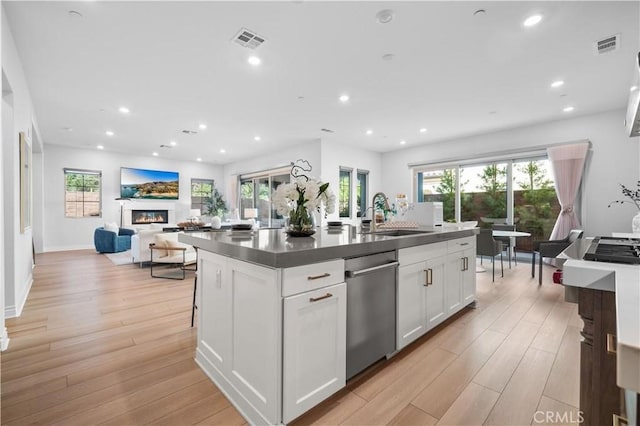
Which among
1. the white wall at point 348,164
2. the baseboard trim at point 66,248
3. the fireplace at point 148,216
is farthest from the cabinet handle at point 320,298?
the fireplace at point 148,216

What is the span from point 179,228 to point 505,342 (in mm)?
5398

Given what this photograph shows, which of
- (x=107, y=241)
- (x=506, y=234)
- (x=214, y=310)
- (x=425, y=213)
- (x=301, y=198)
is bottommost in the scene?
(x=107, y=241)

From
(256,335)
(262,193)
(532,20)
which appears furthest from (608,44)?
(262,193)

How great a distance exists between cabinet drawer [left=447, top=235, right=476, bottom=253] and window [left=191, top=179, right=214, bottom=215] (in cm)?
949

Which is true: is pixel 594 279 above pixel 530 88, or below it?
below

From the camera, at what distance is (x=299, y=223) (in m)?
1.98

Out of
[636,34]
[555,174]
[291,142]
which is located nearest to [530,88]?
[636,34]

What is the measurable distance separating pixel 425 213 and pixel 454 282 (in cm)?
84

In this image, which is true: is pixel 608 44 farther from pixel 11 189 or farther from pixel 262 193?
pixel 262 193

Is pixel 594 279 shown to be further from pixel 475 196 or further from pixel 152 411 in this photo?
pixel 475 196

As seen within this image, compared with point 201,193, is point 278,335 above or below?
below

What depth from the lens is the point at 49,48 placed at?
3020mm

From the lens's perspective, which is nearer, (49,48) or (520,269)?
(49,48)

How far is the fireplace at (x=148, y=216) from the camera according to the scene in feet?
29.4
